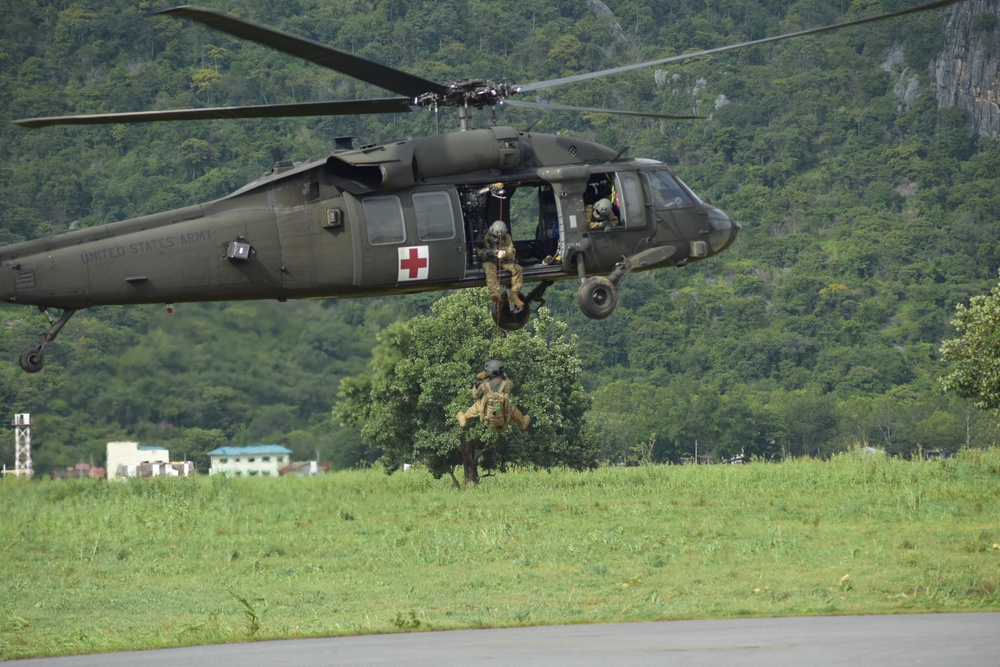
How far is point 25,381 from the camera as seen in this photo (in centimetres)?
10731

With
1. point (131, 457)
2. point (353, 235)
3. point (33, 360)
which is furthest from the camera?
point (131, 457)

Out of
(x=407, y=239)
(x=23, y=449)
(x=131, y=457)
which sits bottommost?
(x=131, y=457)

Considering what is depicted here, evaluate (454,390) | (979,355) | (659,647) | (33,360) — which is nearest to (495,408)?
(659,647)

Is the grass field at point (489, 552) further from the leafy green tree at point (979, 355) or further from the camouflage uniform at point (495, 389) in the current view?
the camouflage uniform at point (495, 389)

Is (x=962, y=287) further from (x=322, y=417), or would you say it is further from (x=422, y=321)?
(x=422, y=321)

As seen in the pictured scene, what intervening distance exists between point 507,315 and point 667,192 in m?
3.65

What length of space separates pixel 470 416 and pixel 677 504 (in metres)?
20.1

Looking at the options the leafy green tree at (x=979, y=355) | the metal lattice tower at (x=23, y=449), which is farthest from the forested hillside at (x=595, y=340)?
the leafy green tree at (x=979, y=355)

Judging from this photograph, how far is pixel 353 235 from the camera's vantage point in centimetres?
2458

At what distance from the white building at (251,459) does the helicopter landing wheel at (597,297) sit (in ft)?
173

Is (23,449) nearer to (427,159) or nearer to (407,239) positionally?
(407,239)

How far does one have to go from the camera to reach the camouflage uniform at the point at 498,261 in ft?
82.2

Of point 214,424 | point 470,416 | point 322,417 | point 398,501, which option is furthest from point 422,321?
point 470,416

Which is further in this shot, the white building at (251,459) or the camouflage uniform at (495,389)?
the white building at (251,459)
